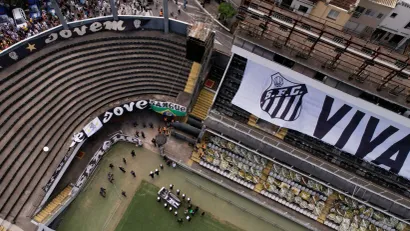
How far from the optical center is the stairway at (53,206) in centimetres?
3372

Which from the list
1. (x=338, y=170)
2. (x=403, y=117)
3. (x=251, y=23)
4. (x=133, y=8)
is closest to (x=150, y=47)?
(x=133, y=8)

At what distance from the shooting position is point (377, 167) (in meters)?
38.2

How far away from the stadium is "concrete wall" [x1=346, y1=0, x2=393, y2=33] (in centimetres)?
772

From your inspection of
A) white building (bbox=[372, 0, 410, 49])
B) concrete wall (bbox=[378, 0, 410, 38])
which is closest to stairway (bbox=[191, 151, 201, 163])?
white building (bbox=[372, 0, 410, 49])

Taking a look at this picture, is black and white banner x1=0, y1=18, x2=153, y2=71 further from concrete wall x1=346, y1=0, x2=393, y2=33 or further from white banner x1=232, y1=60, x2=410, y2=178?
concrete wall x1=346, y1=0, x2=393, y2=33

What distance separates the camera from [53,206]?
116 ft

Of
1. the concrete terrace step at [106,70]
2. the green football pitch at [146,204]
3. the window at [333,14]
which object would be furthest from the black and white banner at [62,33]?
the window at [333,14]

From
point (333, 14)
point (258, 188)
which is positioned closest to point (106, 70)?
point (258, 188)

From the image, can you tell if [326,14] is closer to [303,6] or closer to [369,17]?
[303,6]

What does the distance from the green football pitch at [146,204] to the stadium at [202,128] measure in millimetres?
129

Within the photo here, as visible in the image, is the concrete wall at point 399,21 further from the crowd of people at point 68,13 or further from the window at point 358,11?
the crowd of people at point 68,13

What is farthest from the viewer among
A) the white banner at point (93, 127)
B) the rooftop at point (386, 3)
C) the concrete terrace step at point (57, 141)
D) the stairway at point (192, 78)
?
the stairway at point (192, 78)

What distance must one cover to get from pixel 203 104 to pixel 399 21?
27.1 metres

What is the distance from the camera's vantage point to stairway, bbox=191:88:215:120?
42469mm
